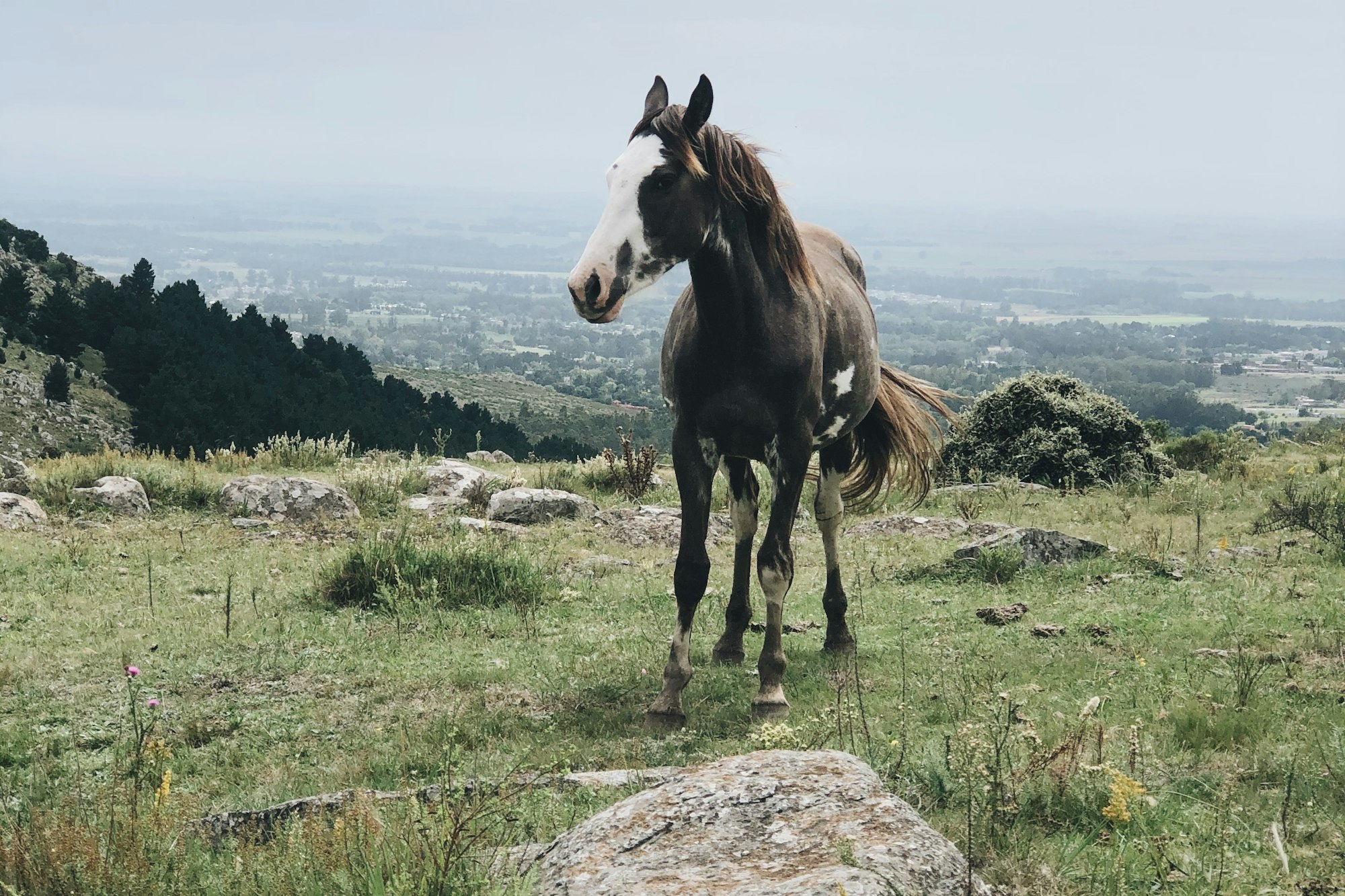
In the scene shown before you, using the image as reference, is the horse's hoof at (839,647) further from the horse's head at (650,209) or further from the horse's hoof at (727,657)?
the horse's head at (650,209)

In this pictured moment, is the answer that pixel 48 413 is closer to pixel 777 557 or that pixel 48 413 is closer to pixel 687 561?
pixel 687 561

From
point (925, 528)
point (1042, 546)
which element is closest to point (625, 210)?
point (1042, 546)

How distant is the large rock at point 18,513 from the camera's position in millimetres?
13086

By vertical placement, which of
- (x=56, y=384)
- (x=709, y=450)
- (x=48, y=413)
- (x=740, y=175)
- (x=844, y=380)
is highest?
(x=740, y=175)

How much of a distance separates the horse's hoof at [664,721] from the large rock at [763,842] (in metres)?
2.59

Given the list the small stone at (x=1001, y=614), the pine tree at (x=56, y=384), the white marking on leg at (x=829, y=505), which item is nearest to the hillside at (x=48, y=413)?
the pine tree at (x=56, y=384)

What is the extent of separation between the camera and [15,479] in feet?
47.8

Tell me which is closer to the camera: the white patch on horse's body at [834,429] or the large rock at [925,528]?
the white patch on horse's body at [834,429]

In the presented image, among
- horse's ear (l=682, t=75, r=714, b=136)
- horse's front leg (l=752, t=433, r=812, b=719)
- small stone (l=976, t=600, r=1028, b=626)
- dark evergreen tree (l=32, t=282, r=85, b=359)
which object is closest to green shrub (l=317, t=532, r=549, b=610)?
horse's front leg (l=752, t=433, r=812, b=719)

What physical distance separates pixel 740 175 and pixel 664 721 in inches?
128

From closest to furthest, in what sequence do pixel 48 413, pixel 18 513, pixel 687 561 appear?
pixel 687 561 < pixel 18 513 < pixel 48 413

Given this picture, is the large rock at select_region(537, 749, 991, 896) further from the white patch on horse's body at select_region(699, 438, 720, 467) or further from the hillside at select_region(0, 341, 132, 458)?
the hillside at select_region(0, 341, 132, 458)

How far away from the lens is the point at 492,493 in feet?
50.1

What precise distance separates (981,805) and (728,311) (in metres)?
3.32
